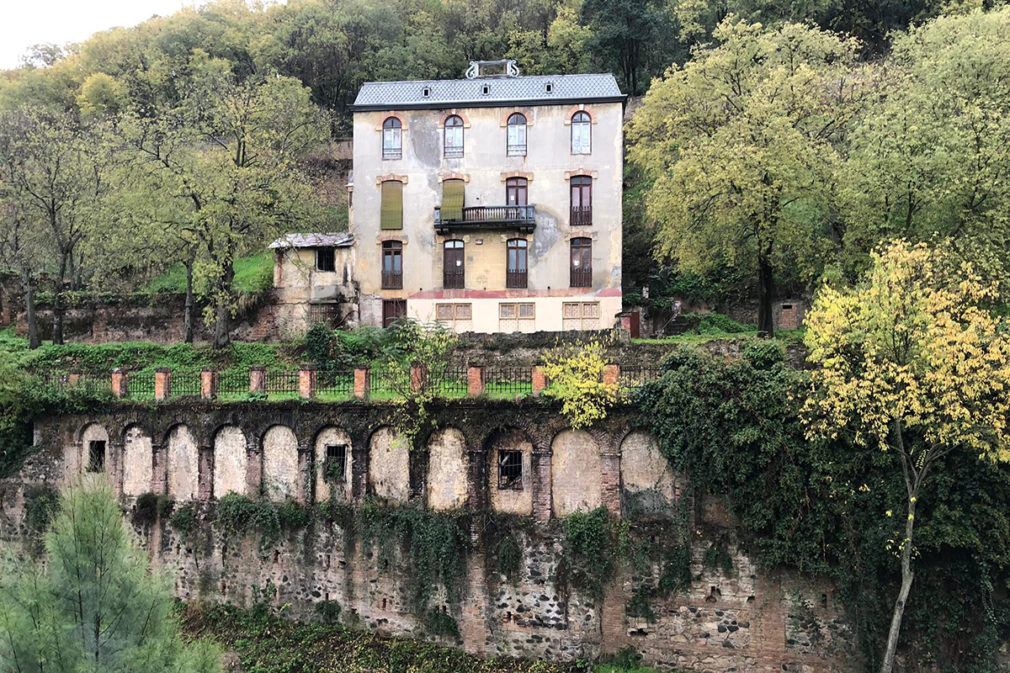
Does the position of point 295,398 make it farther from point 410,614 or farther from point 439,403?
point 410,614

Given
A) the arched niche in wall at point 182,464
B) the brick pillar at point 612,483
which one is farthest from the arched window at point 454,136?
the brick pillar at point 612,483

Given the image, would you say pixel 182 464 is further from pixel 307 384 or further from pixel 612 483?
pixel 612 483

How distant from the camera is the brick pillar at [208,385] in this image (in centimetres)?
2319

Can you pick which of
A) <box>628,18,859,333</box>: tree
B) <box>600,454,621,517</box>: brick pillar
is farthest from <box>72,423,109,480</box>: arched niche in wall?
<box>628,18,859,333</box>: tree

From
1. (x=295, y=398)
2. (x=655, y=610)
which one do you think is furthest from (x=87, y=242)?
(x=655, y=610)

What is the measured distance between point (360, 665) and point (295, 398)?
8.13 meters

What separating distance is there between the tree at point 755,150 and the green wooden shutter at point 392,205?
1134 centimetres

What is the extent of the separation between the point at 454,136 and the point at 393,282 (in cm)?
739

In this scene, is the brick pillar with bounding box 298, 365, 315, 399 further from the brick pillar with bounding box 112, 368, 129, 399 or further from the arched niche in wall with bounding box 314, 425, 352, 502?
the brick pillar with bounding box 112, 368, 129, 399

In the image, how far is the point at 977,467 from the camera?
1623 cm

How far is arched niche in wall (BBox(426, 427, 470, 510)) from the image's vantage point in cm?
2105

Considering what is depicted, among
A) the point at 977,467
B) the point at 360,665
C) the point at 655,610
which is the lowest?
the point at 360,665

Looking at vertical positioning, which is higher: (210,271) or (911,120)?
(911,120)

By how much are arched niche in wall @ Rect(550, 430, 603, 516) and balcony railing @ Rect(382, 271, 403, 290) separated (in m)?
15.3
